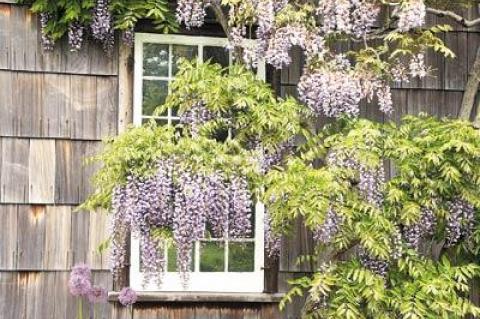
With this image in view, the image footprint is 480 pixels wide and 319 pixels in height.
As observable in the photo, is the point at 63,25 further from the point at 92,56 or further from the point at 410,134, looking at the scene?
the point at 410,134

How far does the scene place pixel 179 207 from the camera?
433 cm

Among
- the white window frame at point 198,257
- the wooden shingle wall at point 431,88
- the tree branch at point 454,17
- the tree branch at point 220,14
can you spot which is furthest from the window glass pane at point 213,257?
the tree branch at point 454,17

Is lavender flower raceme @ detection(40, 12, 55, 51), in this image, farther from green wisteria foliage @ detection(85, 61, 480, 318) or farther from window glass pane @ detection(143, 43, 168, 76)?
green wisteria foliage @ detection(85, 61, 480, 318)

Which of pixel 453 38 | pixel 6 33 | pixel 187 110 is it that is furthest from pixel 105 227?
pixel 453 38

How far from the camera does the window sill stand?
502 centimetres

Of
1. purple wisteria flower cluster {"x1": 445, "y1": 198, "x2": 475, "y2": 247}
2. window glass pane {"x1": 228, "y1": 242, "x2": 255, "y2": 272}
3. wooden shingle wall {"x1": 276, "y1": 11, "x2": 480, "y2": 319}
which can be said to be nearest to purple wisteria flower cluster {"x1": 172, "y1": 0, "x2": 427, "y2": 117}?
wooden shingle wall {"x1": 276, "y1": 11, "x2": 480, "y2": 319}

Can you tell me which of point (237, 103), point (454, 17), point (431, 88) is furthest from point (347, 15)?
point (431, 88)

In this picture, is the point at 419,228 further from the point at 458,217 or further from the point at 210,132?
the point at 210,132

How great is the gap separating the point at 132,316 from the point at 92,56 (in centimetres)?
166

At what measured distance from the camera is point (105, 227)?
5.12 metres

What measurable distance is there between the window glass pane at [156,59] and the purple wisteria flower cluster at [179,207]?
119 cm

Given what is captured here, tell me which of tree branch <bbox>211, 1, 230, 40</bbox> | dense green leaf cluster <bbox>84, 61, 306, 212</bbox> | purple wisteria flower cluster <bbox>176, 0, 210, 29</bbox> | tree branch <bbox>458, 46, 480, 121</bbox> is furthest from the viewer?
tree branch <bbox>458, 46, 480, 121</bbox>

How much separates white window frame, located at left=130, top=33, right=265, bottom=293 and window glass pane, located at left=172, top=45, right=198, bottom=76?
3 centimetres

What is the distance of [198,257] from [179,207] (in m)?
1.01
